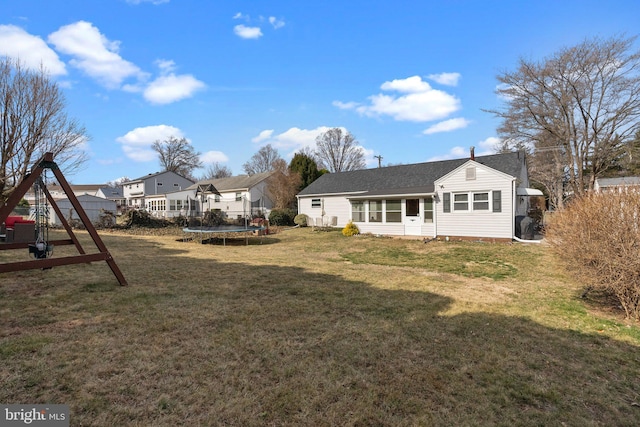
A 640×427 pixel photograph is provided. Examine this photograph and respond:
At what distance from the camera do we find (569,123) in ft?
70.3

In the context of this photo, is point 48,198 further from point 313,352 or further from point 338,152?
point 338,152

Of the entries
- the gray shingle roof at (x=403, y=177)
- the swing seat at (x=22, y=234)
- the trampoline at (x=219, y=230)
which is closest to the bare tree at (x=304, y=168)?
the gray shingle roof at (x=403, y=177)

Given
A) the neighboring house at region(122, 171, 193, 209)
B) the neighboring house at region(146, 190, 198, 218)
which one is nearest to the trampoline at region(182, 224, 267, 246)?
the neighboring house at region(146, 190, 198, 218)

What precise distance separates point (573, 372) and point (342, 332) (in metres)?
2.59

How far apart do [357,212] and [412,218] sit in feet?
11.9

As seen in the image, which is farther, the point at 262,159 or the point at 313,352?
the point at 262,159

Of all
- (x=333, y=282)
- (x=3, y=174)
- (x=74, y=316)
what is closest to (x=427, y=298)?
(x=333, y=282)

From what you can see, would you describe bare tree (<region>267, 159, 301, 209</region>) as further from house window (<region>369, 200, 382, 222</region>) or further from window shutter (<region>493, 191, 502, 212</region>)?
window shutter (<region>493, 191, 502, 212</region>)

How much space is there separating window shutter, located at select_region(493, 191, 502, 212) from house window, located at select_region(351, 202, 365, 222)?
7.25 metres

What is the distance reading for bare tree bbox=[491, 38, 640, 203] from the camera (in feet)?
62.4

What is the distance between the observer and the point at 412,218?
1734 cm

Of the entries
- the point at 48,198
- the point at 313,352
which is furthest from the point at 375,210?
the point at 313,352

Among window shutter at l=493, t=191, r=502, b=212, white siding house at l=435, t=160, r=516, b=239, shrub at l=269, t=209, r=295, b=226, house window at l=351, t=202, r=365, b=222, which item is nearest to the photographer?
white siding house at l=435, t=160, r=516, b=239

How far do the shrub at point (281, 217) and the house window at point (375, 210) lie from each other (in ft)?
30.8
